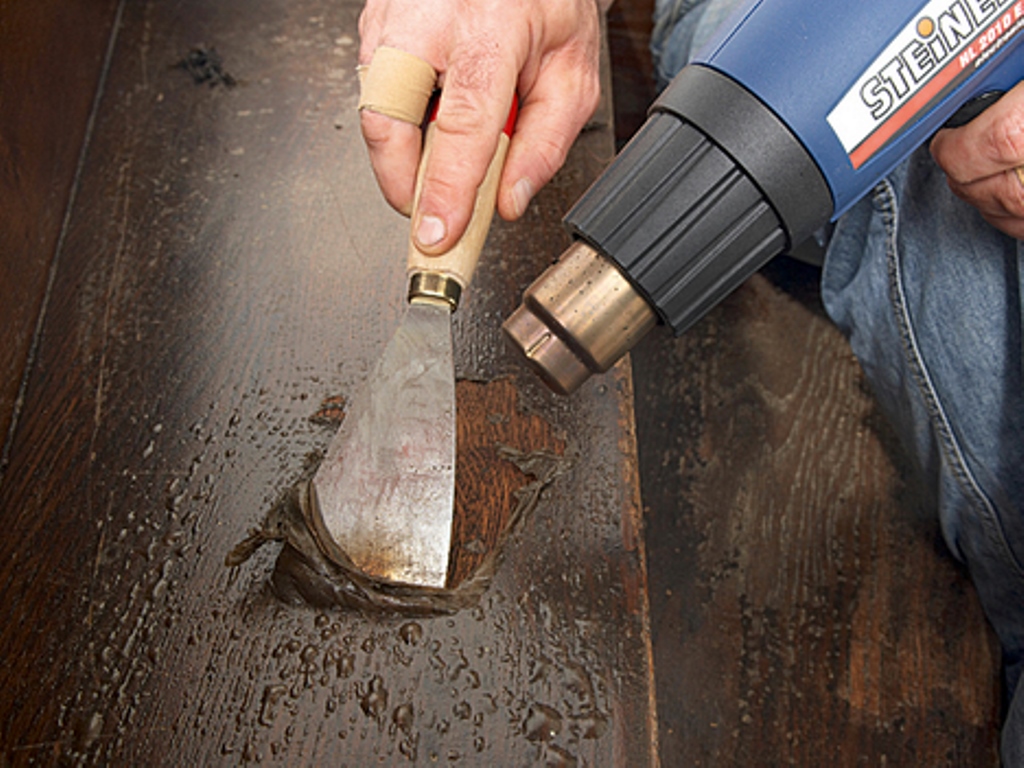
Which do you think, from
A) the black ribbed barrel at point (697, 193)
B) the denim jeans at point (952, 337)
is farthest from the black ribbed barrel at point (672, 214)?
the denim jeans at point (952, 337)

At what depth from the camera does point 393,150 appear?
77 centimetres

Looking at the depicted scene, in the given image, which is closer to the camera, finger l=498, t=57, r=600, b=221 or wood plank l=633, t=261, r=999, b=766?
finger l=498, t=57, r=600, b=221

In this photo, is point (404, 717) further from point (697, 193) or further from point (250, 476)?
point (697, 193)

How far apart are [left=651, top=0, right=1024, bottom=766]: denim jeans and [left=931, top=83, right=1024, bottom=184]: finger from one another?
0.15 meters

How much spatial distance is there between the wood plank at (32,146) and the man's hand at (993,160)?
→ 1.06m

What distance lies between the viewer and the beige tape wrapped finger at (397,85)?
76 cm

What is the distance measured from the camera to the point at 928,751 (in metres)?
1.12

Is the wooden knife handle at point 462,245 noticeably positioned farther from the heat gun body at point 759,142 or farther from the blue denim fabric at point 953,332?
the blue denim fabric at point 953,332

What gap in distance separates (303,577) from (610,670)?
310mm

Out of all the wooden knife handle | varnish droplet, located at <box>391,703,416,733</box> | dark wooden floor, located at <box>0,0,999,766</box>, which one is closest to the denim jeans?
dark wooden floor, located at <box>0,0,999,766</box>

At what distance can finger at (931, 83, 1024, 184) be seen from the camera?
28.0 inches

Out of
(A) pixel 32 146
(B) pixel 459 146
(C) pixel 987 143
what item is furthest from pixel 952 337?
(A) pixel 32 146

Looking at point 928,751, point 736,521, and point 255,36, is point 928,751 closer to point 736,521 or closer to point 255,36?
point 736,521

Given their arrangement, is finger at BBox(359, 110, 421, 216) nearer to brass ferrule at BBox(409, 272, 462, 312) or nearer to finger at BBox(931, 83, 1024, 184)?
brass ferrule at BBox(409, 272, 462, 312)
